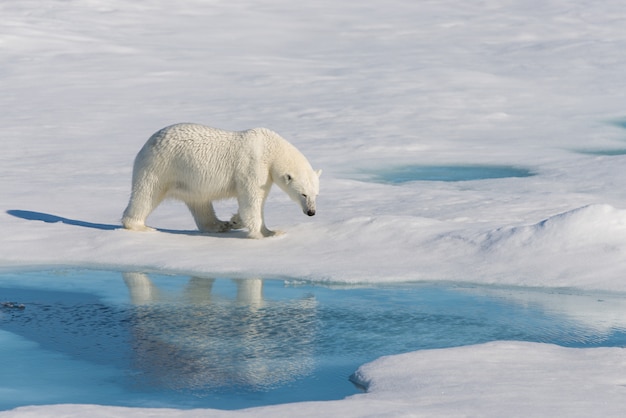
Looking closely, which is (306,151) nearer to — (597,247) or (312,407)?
(597,247)

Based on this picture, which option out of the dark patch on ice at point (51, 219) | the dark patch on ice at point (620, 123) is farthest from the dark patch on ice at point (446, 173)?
the dark patch on ice at point (51, 219)

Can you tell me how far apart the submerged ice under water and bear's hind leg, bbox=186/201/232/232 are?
112 cm

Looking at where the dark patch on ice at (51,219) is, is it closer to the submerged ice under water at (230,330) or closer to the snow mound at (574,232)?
the submerged ice under water at (230,330)

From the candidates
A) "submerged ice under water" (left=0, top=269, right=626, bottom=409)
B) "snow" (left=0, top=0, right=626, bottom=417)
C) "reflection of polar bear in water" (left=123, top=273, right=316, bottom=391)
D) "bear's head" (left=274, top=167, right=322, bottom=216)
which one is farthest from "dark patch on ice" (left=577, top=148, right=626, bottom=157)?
"reflection of polar bear in water" (left=123, top=273, right=316, bottom=391)

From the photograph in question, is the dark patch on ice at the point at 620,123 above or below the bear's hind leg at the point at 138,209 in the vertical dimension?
below

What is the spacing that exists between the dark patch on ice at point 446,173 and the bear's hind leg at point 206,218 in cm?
338

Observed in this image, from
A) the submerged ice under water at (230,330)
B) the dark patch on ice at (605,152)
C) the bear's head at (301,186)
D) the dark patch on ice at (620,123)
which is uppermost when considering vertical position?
the bear's head at (301,186)

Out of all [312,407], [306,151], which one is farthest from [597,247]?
[306,151]

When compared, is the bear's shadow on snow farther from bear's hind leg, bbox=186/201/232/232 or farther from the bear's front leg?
the bear's front leg

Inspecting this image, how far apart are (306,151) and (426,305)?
6661 millimetres

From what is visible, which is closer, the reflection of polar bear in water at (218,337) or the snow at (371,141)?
the reflection of polar bear in water at (218,337)

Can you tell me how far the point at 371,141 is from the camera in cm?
1281

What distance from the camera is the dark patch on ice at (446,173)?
432 inches

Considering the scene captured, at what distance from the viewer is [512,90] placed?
1677cm
